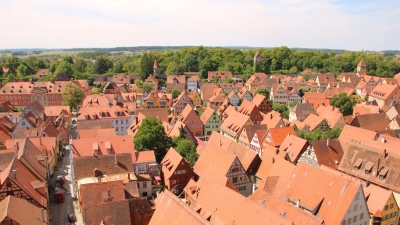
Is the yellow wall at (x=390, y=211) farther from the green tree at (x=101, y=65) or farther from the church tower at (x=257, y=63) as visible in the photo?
the green tree at (x=101, y=65)

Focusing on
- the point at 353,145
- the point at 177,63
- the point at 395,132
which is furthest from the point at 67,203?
the point at 177,63

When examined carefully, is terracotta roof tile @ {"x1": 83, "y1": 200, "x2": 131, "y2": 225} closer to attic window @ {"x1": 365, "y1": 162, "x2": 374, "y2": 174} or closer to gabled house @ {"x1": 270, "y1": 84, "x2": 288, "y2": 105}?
attic window @ {"x1": 365, "y1": 162, "x2": 374, "y2": 174}

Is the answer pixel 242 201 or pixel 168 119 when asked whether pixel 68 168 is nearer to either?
pixel 168 119

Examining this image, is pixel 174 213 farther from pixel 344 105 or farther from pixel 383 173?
pixel 344 105

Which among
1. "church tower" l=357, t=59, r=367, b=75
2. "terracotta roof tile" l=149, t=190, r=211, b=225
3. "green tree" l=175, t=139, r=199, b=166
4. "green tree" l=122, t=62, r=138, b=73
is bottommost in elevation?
"green tree" l=175, t=139, r=199, b=166

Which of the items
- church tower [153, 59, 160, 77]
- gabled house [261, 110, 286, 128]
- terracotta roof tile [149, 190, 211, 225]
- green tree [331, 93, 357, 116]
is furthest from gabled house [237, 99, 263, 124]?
church tower [153, 59, 160, 77]

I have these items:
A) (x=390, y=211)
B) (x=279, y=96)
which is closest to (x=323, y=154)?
(x=390, y=211)

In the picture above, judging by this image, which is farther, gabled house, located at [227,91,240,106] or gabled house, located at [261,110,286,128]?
gabled house, located at [227,91,240,106]
